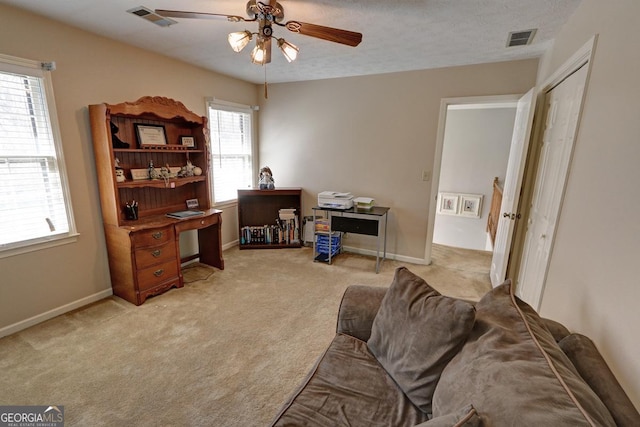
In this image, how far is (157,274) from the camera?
9.18 ft

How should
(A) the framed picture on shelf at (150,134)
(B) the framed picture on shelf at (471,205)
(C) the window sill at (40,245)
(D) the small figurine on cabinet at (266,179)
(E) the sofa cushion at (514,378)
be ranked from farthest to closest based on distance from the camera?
(B) the framed picture on shelf at (471,205), (D) the small figurine on cabinet at (266,179), (A) the framed picture on shelf at (150,134), (C) the window sill at (40,245), (E) the sofa cushion at (514,378)

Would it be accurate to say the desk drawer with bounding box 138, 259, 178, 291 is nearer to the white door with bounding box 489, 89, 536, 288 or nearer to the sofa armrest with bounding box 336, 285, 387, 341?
the sofa armrest with bounding box 336, 285, 387, 341

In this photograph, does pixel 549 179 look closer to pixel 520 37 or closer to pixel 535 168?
pixel 535 168

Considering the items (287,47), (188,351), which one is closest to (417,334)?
(188,351)

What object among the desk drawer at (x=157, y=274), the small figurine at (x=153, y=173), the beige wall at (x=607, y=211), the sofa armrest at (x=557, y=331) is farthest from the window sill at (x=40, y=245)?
the beige wall at (x=607, y=211)

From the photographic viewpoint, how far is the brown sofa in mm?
744

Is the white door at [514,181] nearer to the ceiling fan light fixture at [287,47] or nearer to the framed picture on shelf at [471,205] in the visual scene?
the ceiling fan light fixture at [287,47]

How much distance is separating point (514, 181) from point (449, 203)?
288 centimetres

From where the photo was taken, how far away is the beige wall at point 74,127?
2168mm

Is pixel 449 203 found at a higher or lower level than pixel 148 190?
lower

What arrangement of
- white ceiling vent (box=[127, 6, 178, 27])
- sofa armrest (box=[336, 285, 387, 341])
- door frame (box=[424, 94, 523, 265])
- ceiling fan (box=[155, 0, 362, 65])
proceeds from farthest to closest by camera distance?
Result: door frame (box=[424, 94, 523, 265]), white ceiling vent (box=[127, 6, 178, 27]), ceiling fan (box=[155, 0, 362, 65]), sofa armrest (box=[336, 285, 387, 341])

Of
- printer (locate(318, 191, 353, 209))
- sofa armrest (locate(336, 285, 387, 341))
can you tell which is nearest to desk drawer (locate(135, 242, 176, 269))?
printer (locate(318, 191, 353, 209))

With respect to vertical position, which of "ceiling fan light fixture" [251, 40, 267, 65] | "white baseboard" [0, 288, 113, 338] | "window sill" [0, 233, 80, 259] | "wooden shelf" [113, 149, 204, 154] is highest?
"ceiling fan light fixture" [251, 40, 267, 65]

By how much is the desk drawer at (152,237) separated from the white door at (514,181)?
3271 mm
